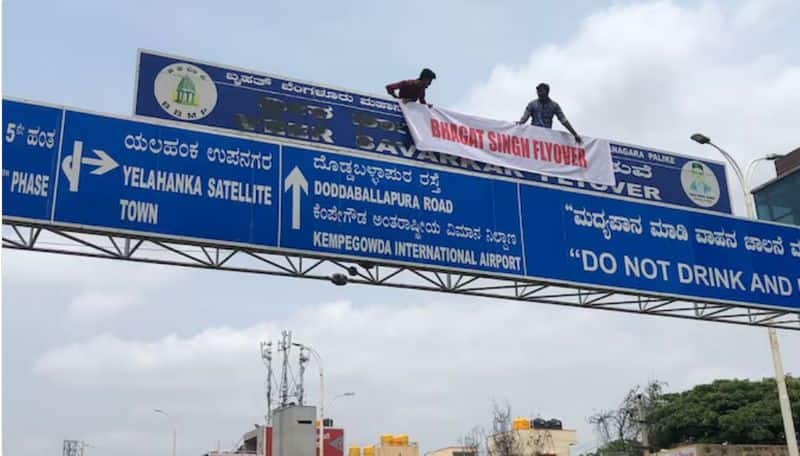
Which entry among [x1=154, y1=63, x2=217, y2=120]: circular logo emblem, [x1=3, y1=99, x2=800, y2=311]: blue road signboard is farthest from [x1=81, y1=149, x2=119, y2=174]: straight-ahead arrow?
[x1=154, y1=63, x2=217, y2=120]: circular logo emblem

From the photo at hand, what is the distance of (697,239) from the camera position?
1295 cm

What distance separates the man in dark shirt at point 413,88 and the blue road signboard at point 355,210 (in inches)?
45.1

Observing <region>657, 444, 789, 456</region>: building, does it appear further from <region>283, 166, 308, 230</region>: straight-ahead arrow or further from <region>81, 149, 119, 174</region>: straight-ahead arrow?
<region>81, 149, 119, 174</region>: straight-ahead arrow

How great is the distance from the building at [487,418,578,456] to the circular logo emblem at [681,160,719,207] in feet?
146

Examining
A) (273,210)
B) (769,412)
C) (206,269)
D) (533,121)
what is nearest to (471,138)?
(533,121)

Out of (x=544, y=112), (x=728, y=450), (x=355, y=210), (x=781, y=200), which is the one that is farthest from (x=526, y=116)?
(x=728, y=450)

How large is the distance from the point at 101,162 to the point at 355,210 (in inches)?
118

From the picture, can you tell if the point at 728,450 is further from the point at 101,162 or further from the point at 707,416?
the point at 101,162

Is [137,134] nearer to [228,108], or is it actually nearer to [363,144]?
[228,108]

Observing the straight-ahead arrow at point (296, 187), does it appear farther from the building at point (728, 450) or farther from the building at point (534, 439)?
the building at point (534, 439)

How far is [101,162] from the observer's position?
9570 mm

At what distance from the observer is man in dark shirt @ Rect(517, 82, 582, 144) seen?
42.4ft

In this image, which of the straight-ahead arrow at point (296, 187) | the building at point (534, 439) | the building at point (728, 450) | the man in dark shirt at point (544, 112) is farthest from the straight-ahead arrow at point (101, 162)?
the building at point (534, 439)

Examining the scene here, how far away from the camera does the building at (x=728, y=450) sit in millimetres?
37969
